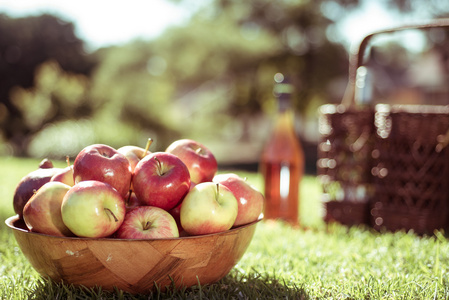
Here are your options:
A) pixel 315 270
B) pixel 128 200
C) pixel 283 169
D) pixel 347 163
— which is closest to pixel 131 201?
pixel 128 200

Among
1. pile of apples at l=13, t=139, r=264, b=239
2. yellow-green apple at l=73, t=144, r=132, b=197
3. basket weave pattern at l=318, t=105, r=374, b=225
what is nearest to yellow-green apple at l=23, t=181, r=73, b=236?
pile of apples at l=13, t=139, r=264, b=239

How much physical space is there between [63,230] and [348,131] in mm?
2134

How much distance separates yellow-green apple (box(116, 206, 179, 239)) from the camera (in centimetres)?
147

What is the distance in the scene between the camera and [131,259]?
1407mm

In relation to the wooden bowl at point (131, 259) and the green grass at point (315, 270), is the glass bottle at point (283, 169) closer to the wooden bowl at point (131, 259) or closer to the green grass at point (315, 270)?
the green grass at point (315, 270)

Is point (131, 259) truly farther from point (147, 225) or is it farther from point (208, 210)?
point (208, 210)

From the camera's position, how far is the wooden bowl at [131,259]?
1396 millimetres

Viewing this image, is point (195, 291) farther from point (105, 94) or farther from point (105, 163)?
point (105, 94)

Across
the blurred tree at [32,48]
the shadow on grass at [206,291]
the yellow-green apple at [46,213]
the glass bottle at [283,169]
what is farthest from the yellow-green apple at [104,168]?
the blurred tree at [32,48]

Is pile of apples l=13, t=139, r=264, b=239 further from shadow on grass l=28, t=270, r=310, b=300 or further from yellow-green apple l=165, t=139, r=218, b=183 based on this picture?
shadow on grass l=28, t=270, r=310, b=300

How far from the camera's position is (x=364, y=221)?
3.08 meters

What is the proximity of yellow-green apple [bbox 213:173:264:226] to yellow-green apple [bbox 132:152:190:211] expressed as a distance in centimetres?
22

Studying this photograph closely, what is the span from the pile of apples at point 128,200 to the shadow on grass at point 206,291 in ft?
0.65

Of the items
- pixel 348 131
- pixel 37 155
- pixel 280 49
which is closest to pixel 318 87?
pixel 280 49
